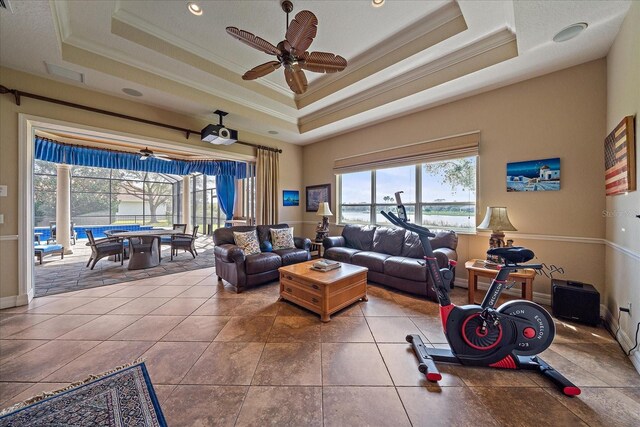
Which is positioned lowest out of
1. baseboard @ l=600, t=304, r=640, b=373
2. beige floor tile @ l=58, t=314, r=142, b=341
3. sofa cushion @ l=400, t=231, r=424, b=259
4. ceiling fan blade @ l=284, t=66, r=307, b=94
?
beige floor tile @ l=58, t=314, r=142, b=341

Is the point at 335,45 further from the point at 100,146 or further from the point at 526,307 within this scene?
the point at 100,146

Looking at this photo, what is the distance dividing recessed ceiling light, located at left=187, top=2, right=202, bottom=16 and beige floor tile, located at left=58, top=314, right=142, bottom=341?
132 inches

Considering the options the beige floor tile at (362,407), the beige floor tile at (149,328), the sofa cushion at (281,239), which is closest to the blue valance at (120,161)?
the sofa cushion at (281,239)

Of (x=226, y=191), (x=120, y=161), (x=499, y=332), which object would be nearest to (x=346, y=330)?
(x=499, y=332)

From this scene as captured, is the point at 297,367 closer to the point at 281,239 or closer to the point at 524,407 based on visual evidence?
the point at 524,407

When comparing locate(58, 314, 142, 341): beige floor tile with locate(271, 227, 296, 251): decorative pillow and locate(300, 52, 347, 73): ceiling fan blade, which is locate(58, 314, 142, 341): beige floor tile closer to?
locate(271, 227, 296, 251): decorative pillow

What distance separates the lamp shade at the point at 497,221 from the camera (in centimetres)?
283

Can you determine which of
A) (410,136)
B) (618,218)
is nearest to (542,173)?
(618,218)

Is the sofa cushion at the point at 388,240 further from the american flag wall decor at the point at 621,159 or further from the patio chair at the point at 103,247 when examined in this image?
the patio chair at the point at 103,247

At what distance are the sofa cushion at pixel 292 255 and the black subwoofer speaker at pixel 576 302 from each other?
3.24 m

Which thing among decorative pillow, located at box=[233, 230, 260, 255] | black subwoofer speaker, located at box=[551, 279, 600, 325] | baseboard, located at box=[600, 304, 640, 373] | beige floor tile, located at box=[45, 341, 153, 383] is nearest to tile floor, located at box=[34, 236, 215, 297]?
decorative pillow, located at box=[233, 230, 260, 255]

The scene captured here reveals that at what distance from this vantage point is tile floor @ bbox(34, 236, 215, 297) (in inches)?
141

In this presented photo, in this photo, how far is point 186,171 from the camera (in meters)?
7.09

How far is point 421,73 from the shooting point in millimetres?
3150
